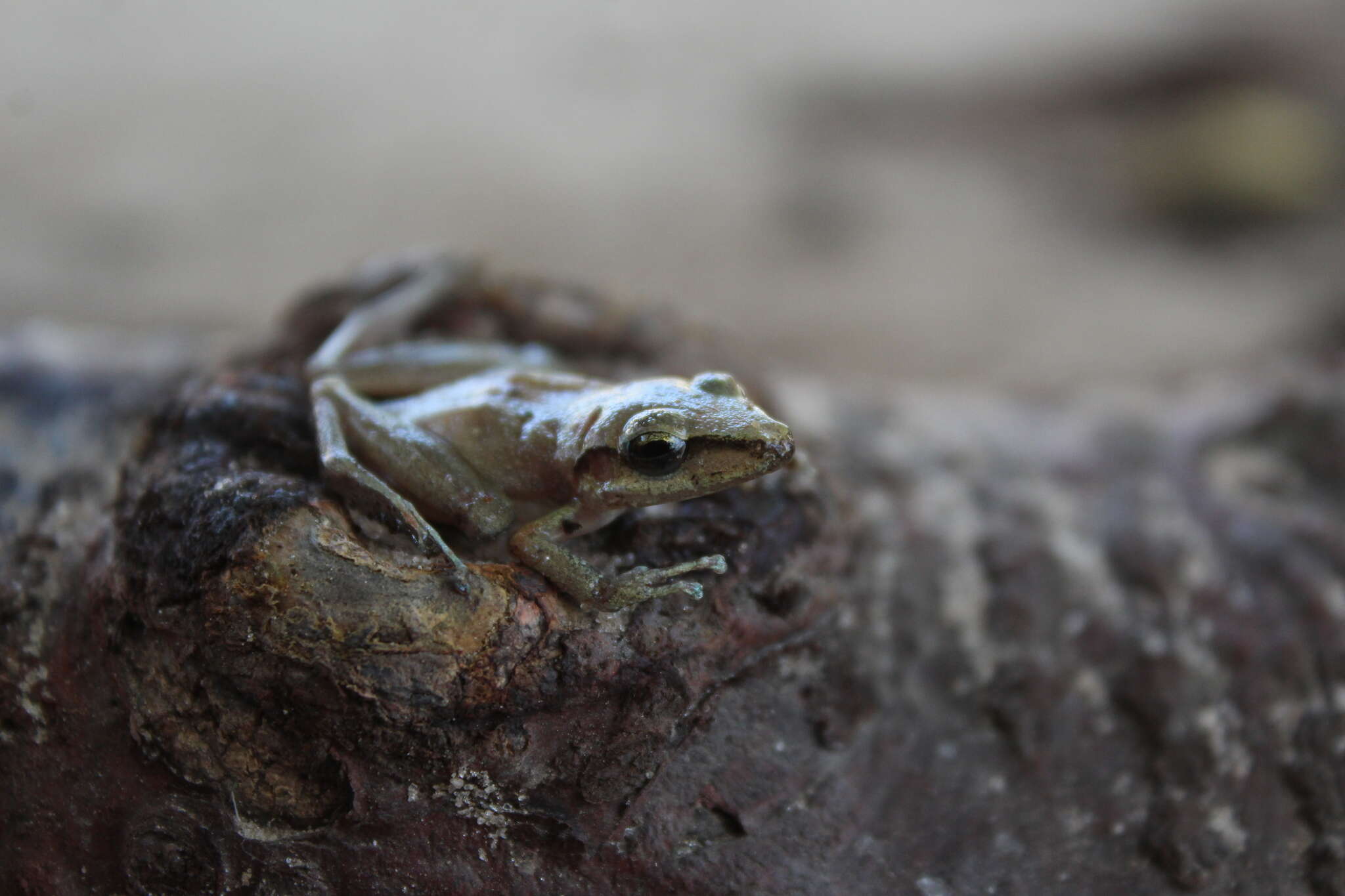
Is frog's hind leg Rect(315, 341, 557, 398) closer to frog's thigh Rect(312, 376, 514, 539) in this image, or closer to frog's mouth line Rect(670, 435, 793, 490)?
frog's thigh Rect(312, 376, 514, 539)

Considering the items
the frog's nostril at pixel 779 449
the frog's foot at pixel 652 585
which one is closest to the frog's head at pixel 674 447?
the frog's nostril at pixel 779 449

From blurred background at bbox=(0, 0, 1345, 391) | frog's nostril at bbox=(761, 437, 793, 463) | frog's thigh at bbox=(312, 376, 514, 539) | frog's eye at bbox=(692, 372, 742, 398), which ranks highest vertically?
frog's eye at bbox=(692, 372, 742, 398)

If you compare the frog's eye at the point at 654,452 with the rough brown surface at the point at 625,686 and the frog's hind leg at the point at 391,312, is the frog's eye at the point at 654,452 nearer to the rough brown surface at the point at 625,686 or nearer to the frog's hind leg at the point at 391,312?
the rough brown surface at the point at 625,686

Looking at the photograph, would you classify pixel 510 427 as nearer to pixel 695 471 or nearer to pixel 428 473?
pixel 428 473

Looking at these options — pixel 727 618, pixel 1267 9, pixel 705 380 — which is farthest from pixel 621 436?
pixel 1267 9

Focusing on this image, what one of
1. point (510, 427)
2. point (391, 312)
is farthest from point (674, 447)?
point (391, 312)

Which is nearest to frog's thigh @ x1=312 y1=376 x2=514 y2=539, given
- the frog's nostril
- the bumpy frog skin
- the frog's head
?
the bumpy frog skin

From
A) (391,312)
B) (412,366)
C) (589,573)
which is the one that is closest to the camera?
(589,573)

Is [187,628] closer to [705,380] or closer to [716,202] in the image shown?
[705,380]

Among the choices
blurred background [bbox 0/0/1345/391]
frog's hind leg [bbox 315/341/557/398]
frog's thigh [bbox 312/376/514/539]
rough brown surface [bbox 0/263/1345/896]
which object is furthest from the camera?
blurred background [bbox 0/0/1345/391]
